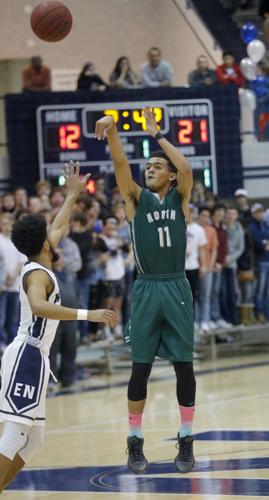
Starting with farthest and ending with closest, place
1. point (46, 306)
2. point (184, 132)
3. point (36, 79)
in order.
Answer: point (36, 79) → point (184, 132) → point (46, 306)

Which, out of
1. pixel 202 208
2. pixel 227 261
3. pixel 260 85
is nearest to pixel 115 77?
pixel 260 85

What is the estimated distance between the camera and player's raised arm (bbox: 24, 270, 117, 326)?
688 cm

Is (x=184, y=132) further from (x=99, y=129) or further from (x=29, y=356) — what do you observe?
(x=29, y=356)

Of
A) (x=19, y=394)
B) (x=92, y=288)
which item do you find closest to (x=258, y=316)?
(x=92, y=288)

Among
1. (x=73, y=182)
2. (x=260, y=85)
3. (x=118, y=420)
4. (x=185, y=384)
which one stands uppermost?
(x=260, y=85)

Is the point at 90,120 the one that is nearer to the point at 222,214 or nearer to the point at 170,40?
the point at 222,214

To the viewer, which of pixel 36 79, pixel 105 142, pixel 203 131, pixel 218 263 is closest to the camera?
pixel 218 263

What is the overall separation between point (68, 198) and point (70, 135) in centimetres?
1001

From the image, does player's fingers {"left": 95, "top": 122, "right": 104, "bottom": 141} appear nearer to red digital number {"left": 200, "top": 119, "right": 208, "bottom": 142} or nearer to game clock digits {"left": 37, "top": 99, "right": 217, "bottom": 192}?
game clock digits {"left": 37, "top": 99, "right": 217, "bottom": 192}

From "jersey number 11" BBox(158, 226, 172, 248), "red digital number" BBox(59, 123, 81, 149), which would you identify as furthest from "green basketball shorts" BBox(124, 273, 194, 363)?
"red digital number" BBox(59, 123, 81, 149)

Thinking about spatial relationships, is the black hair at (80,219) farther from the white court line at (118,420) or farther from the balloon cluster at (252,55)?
the balloon cluster at (252,55)

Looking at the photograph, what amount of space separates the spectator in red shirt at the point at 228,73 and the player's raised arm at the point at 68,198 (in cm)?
1194

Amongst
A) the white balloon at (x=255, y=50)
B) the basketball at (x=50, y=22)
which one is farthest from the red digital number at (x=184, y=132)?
the basketball at (x=50, y=22)

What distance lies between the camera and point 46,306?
7086mm
